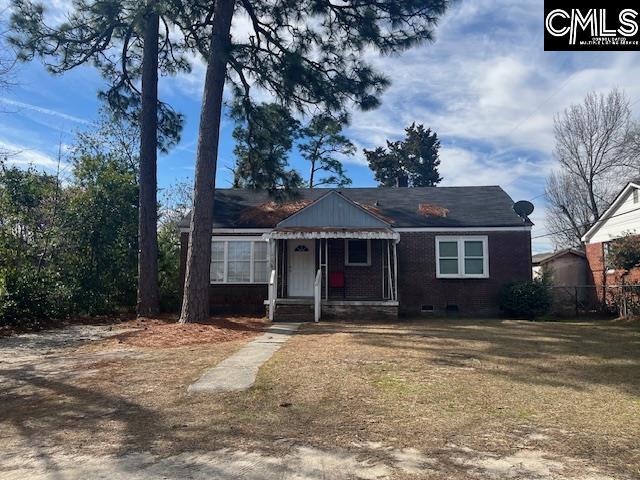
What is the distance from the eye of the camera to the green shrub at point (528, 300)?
16.1m

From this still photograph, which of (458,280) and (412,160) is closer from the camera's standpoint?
(458,280)

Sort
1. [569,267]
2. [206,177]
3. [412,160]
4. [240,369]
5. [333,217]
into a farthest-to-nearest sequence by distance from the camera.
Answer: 1. [412,160]
2. [569,267]
3. [333,217]
4. [206,177]
5. [240,369]

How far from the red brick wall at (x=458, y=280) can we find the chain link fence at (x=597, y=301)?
2.14m

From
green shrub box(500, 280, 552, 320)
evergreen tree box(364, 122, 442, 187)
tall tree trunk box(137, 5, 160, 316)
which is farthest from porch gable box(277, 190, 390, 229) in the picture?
evergreen tree box(364, 122, 442, 187)

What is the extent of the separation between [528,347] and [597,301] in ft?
39.9

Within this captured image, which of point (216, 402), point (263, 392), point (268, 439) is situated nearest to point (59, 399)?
point (216, 402)

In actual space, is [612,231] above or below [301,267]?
above

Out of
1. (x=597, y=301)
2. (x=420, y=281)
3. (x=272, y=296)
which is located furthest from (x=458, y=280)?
(x=272, y=296)

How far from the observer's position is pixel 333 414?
4984mm

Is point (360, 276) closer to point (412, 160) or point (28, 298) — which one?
point (28, 298)

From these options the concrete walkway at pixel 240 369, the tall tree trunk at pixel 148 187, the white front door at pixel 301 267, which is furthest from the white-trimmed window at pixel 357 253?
the concrete walkway at pixel 240 369

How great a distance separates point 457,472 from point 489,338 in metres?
A: 7.68

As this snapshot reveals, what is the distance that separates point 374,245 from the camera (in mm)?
17109

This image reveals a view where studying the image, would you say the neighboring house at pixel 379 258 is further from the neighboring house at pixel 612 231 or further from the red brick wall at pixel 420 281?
the neighboring house at pixel 612 231
